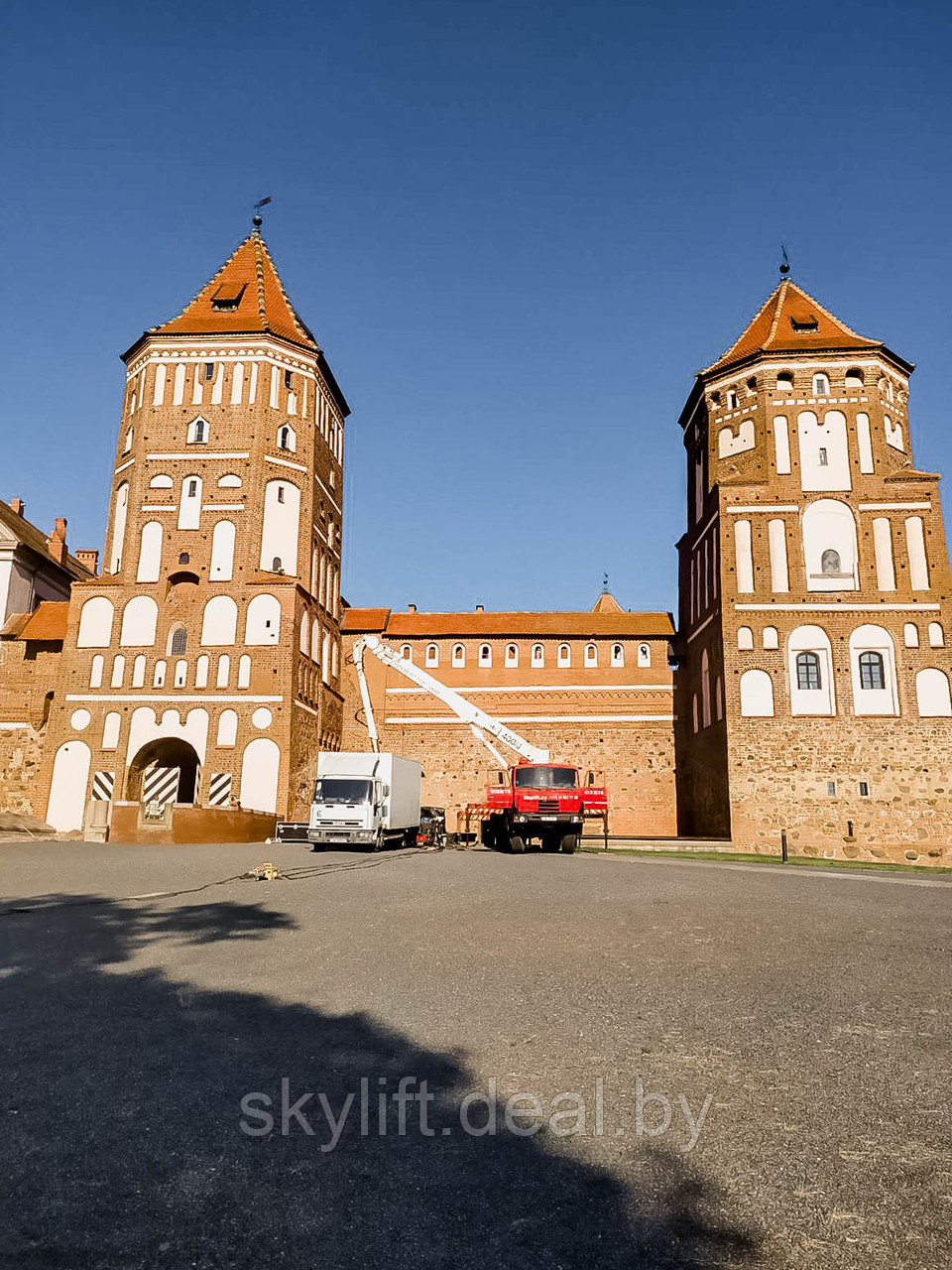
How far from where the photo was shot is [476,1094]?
4.77 metres

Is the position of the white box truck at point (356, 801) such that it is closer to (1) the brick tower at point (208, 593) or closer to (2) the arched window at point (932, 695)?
(1) the brick tower at point (208, 593)

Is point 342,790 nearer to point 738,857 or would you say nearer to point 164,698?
point 164,698

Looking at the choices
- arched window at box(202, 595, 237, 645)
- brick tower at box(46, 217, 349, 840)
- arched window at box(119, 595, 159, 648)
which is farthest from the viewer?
arched window at box(119, 595, 159, 648)

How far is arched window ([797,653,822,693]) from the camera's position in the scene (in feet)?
104

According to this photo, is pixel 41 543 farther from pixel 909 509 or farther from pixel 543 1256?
pixel 543 1256

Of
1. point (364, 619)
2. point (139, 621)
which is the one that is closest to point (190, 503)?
point (139, 621)

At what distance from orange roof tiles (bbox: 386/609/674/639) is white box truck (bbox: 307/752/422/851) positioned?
527 inches

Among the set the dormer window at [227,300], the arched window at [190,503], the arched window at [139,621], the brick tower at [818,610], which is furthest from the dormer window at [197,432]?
the brick tower at [818,610]

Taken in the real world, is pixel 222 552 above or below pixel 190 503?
below

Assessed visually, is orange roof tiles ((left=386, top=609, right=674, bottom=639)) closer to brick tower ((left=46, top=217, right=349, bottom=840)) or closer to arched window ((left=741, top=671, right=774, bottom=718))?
brick tower ((left=46, top=217, right=349, bottom=840))

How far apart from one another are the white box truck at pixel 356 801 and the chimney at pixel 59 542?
24.6 m

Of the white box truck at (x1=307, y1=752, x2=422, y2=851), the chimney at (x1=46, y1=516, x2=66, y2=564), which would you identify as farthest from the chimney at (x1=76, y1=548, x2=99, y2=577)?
the white box truck at (x1=307, y1=752, x2=422, y2=851)

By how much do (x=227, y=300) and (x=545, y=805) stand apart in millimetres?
26024

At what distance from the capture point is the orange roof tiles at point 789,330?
34.6 m
